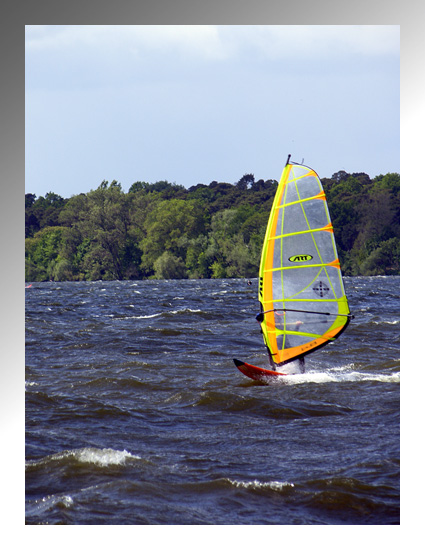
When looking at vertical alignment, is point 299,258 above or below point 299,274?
above

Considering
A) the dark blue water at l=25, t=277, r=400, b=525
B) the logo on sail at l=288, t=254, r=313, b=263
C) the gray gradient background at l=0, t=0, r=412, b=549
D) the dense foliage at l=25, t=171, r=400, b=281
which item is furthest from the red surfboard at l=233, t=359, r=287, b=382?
the dense foliage at l=25, t=171, r=400, b=281

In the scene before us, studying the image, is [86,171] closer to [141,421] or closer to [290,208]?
[290,208]

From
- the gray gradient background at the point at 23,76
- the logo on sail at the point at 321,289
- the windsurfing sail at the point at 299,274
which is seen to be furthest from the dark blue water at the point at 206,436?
the logo on sail at the point at 321,289

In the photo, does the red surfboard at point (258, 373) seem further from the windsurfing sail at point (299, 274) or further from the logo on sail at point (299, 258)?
the logo on sail at point (299, 258)

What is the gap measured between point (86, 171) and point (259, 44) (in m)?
4.07

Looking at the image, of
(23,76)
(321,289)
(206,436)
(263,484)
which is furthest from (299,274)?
(23,76)

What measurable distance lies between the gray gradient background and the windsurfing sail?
4520mm

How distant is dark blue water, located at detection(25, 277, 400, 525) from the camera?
258 inches

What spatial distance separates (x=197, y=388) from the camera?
457 inches

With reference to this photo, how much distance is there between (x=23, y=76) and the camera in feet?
23.4

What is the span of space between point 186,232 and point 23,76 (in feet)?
179

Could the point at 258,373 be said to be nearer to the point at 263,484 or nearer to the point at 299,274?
the point at 299,274

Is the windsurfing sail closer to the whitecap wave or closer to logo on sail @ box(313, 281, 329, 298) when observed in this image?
logo on sail @ box(313, 281, 329, 298)

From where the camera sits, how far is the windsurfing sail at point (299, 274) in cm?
1182
